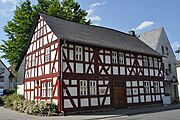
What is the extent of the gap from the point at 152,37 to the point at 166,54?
10.6ft

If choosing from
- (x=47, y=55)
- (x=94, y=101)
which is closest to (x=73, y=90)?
(x=94, y=101)

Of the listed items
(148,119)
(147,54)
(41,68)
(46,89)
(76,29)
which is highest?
(76,29)

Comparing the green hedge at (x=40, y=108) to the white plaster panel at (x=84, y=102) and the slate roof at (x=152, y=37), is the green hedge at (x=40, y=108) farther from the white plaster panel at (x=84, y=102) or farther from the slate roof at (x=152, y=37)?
the slate roof at (x=152, y=37)

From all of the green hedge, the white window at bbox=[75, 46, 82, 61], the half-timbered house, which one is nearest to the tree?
the half-timbered house

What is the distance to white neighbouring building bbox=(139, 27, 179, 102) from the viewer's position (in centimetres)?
3038

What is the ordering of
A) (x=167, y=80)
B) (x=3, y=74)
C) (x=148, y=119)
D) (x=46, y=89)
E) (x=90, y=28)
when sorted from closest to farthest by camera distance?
(x=148, y=119) < (x=46, y=89) < (x=90, y=28) < (x=167, y=80) < (x=3, y=74)

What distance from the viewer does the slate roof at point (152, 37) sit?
101ft

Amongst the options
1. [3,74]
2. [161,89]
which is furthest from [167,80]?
[3,74]

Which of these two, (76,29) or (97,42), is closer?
(97,42)

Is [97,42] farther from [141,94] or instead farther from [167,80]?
[167,80]

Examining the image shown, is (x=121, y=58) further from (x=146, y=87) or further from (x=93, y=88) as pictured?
(x=93, y=88)

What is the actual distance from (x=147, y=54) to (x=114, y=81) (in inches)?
252

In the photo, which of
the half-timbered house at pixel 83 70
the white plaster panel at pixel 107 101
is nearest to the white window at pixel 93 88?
the half-timbered house at pixel 83 70

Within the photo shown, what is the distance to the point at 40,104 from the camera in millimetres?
17281
